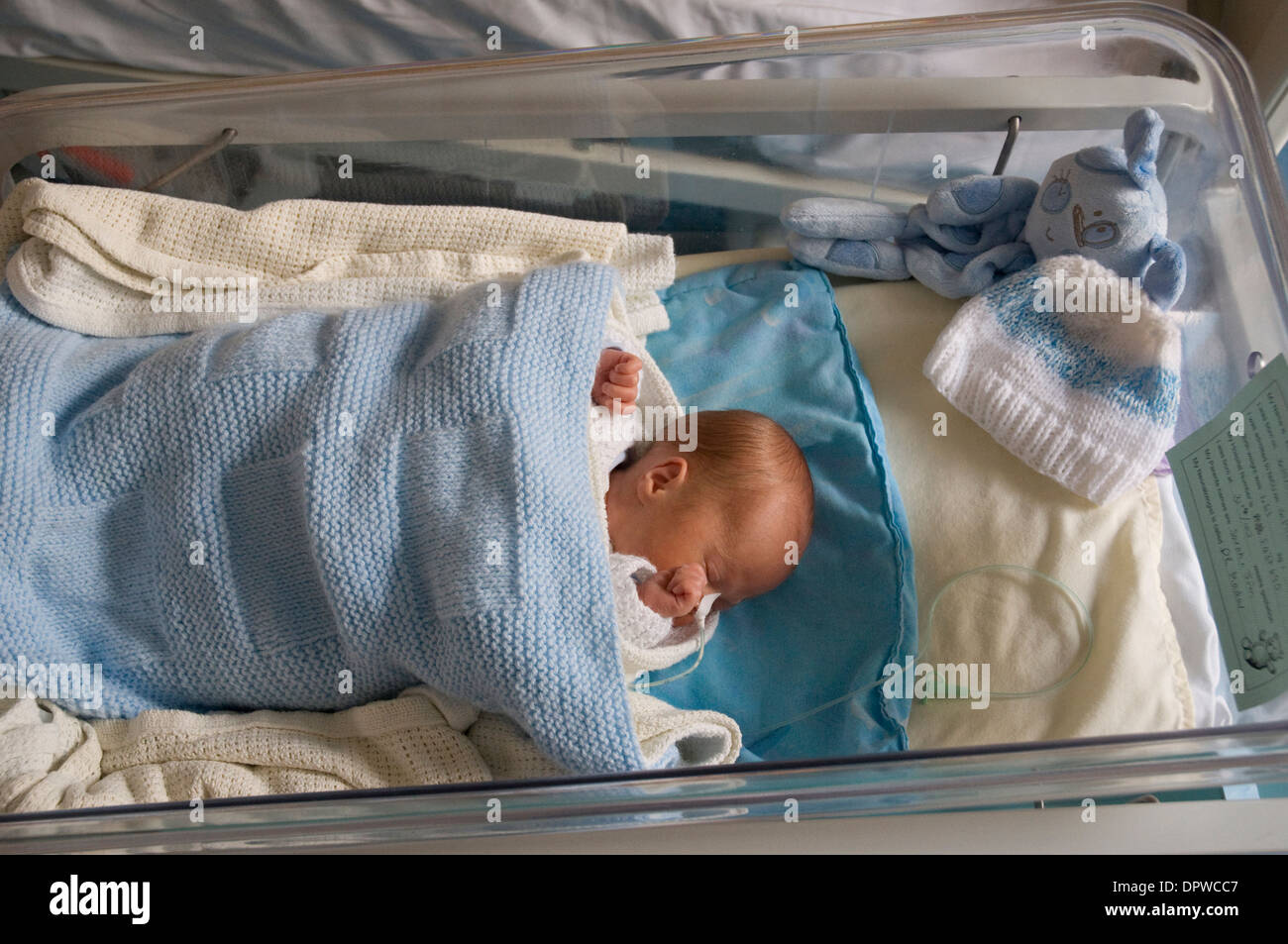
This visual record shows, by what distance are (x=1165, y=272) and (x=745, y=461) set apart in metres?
0.50

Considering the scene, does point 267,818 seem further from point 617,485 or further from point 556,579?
point 617,485

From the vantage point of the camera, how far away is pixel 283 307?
3.93ft

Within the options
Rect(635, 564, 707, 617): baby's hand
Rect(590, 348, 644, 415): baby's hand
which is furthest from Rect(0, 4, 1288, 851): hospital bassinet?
Rect(635, 564, 707, 617): baby's hand

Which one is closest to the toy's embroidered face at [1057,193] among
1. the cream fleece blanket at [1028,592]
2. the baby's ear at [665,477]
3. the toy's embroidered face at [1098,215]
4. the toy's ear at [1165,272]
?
the toy's embroidered face at [1098,215]

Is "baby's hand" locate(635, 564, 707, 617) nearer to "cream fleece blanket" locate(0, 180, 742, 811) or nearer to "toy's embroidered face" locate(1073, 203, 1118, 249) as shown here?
"cream fleece blanket" locate(0, 180, 742, 811)

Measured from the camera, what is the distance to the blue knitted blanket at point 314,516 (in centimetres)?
91

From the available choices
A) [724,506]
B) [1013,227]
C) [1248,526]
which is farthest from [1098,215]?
[724,506]

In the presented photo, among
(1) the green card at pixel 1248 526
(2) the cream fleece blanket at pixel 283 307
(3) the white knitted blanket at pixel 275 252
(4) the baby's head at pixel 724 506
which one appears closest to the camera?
(1) the green card at pixel 1248 526

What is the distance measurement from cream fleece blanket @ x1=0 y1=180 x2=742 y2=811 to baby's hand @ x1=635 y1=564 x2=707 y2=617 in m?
0.06

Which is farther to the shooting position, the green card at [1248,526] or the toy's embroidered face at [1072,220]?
the toy's embroidered face at [1072,220]

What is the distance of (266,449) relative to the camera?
38.7 inches

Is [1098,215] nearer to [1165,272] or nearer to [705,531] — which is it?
[1165,272]

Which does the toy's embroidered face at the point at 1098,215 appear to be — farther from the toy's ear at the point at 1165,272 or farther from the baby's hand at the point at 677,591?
the baby's hand at the point at 677,591
